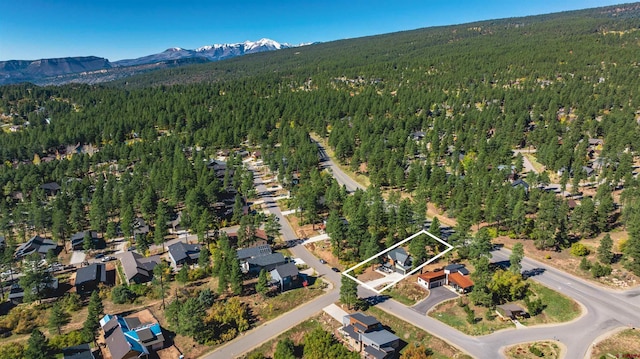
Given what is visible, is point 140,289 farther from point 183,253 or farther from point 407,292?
point 407,292

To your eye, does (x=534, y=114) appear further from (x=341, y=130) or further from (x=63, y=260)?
(x=63, y=260)

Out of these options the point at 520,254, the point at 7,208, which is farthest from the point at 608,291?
the point at 7,208

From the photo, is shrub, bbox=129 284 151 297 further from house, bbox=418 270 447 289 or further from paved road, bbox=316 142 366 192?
paved road, bbox=316 142 366 192

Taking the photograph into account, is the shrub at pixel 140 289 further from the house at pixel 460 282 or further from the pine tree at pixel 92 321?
the house at pixel 460 282

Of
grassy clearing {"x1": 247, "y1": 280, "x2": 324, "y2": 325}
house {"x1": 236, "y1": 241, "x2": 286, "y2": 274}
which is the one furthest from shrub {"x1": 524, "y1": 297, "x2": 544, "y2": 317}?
house {"x1": 236, "y1": 241, "x2": 286, "y2": 274}

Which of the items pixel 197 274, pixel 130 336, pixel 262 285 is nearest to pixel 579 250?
pixel 262 285

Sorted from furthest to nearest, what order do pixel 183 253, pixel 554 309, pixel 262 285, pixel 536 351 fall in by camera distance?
1. pixel 183 253
2. pixel 262 285
3. pixel 554 309
4. pixel 536 351

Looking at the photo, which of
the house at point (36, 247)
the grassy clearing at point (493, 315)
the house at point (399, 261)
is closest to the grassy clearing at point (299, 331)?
the grassy clearing at point (493, 315)
